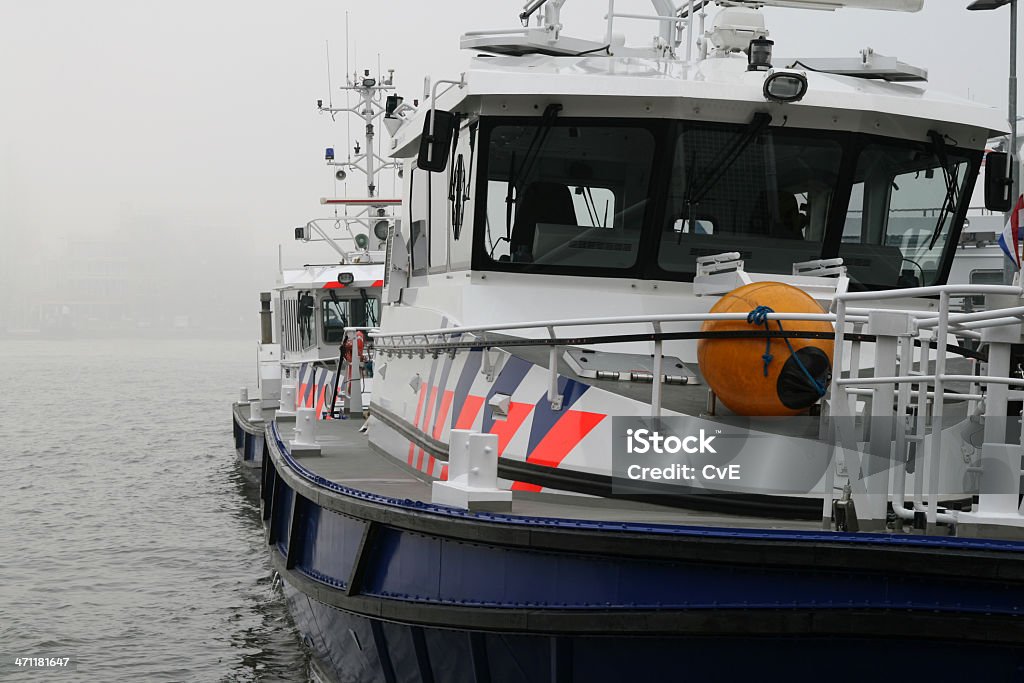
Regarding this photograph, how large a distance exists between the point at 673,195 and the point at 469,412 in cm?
145

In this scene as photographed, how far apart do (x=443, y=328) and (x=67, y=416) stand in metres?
28.3

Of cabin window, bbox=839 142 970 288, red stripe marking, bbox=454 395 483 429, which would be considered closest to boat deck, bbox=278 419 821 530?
red stripe marking, bbox=454 395 483 429

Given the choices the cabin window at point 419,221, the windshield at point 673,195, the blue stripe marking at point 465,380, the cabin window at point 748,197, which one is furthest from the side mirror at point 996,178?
the cabin window at point 419,221

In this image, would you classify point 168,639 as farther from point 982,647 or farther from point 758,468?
point 982,647

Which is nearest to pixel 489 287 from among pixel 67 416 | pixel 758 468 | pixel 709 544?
pixel 758 468

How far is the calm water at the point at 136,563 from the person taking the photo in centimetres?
879

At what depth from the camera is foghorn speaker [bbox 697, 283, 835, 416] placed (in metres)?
4.36

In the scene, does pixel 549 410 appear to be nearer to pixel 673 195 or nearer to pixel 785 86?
pixel 673 195

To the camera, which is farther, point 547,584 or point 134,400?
point 134,400

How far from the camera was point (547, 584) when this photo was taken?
419 centimetres

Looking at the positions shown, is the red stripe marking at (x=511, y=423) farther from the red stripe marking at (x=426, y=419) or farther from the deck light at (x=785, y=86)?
the deck light at (x=785, y=86)

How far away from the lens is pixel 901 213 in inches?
238

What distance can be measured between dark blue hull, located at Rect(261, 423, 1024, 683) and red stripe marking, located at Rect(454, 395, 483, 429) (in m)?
0.67

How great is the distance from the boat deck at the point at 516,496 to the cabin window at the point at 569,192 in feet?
4.39
